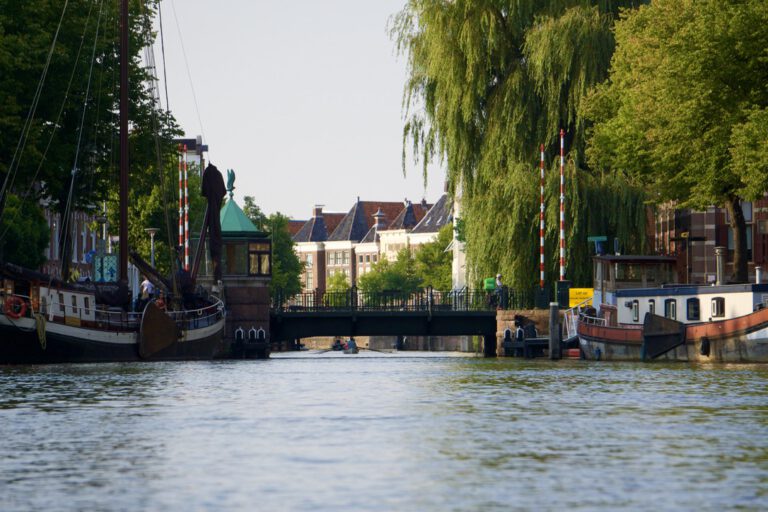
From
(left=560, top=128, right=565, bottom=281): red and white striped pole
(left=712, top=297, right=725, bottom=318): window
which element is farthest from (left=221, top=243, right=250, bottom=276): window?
(left=712, top=297, right=725, bottom=318): window

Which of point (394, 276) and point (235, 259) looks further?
point (394, 276)

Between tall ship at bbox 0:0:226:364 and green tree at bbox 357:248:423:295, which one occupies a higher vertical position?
green tree at bbox 357:248:423:295

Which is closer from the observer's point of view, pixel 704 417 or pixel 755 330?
pixel 704 417

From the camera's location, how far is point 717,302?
58125 millimetres

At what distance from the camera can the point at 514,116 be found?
67.7 m

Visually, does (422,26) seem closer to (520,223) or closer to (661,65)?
(520,223)

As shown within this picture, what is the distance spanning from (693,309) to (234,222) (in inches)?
997

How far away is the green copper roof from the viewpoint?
7734 centimetres

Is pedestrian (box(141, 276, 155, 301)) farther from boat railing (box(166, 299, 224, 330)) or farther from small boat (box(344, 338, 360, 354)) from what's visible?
small boat (box(344, 338, 360, 354))

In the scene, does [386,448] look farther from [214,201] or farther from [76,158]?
[214,201]

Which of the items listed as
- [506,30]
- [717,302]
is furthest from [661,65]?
[506,30]

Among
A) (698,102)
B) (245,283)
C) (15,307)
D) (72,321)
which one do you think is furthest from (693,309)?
(245,283)

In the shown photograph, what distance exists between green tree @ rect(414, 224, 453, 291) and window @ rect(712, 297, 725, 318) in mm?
94493

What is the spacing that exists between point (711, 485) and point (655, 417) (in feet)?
29.6
